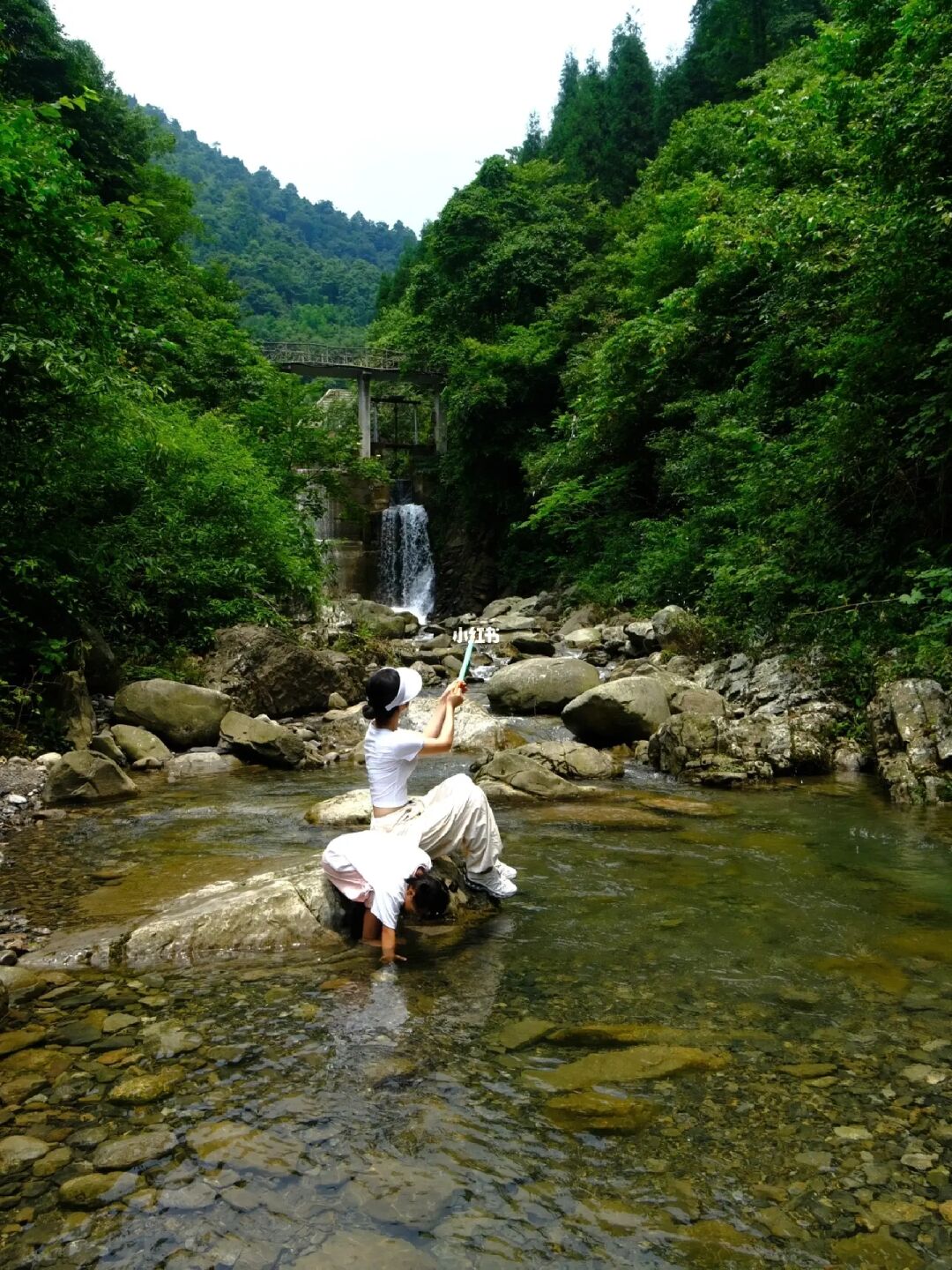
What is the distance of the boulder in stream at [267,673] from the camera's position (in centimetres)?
1259

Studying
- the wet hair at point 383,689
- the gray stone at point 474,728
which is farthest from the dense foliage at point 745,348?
the wet hair at point 383,689

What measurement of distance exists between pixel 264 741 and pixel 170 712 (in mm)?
1390

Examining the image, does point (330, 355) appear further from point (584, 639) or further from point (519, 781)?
point (519, 781)

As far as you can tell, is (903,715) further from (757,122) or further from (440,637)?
(440,637)

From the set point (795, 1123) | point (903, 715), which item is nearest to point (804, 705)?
point (903, 715)

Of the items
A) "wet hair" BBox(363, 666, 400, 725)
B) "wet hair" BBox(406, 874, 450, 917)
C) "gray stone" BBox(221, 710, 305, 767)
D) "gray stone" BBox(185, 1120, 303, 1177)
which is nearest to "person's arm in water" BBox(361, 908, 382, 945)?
"wet hair" BBox(406, 874, 450, 917)

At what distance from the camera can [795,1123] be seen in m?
2.91

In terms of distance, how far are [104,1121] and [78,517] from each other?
9.90m

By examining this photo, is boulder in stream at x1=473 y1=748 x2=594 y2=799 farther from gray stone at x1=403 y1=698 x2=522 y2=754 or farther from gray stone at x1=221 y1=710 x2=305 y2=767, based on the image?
gray stone at x1=221 y1=710 x2=305 y2=767

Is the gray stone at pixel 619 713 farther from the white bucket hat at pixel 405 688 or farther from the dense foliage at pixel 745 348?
the white bucket hat at pixel 405 688

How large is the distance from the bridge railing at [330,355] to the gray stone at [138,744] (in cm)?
3180

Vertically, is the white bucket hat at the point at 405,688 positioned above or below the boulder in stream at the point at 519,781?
above

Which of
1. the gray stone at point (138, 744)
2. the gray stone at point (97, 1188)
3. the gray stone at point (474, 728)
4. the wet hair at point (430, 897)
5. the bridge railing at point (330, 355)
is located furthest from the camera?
the bridge railing at point (330, 355)

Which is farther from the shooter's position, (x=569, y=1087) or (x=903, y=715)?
(x=903, y=715)
